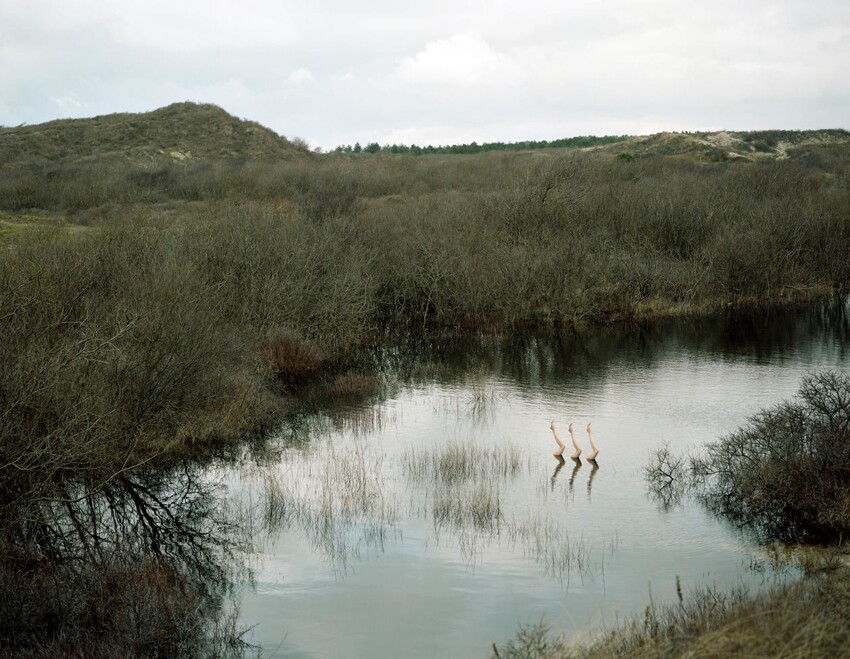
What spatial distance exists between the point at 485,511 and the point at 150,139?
73304 millimetres

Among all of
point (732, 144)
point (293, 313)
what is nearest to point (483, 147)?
point (732, 144)

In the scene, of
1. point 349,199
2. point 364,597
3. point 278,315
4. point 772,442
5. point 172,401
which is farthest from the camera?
point 349,199

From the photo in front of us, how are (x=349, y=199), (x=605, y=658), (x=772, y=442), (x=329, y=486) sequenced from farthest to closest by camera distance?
(x=349, y=199) → (x=329, y=486) → (x=772, y=442) → (x=605, y=658)

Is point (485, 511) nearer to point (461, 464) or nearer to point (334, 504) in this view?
point (461, 464)

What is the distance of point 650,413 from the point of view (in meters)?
26.7

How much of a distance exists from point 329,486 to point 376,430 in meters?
5.65

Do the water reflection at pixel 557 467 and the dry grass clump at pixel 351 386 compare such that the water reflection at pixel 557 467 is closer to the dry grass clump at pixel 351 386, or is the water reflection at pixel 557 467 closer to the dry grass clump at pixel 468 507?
the dry grass clump at pixel 468 507

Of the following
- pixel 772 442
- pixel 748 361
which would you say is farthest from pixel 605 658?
pixel 748 361

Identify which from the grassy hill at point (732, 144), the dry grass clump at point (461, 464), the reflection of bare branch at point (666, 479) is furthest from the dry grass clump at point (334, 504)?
the grassy hill at point (732, 144)

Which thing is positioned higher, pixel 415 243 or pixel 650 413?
pixel 415 243

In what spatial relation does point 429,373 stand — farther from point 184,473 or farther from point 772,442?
point 772,442

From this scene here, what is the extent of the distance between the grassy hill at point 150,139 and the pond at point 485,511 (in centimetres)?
5419

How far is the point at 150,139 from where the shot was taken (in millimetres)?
83312

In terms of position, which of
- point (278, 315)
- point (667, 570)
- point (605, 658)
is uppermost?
point (278, 315)
